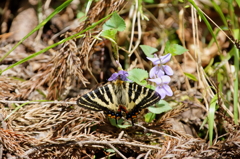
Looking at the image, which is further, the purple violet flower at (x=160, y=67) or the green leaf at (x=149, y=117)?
the green leaf at (x=149, y=117)

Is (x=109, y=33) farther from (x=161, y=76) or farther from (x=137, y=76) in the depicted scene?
(x=161, y=76)

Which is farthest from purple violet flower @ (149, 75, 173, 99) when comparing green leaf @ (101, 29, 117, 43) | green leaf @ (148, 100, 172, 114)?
green leaf @ (101, 29, 117, 43)

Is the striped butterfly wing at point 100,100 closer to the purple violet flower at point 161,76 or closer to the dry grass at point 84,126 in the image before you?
the dry grass at point 84,126

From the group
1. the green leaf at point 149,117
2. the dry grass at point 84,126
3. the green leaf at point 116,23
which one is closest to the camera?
the dry grass at point 84,126

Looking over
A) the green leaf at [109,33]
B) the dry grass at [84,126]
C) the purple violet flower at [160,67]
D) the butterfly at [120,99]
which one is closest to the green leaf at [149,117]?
the dry grass at [84,126]

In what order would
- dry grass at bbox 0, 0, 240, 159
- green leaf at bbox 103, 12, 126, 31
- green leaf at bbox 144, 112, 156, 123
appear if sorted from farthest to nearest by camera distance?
green leaf at bbox 144, 112, 156, 123, green leaf at bbox 103, 12, 126, 31, dry grass at bbox 0, 0, 240, 159

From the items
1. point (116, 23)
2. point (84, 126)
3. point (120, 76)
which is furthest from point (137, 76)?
point (84, 126)

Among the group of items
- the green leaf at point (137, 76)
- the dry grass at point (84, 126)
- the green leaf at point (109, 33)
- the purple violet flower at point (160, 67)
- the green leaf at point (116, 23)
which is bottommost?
the dry grass at point (84, 126)

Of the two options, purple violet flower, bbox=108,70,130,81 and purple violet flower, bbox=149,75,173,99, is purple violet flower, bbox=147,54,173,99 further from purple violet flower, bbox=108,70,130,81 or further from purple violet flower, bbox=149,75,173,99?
purple violet flower, bbox=108,70,130,81
